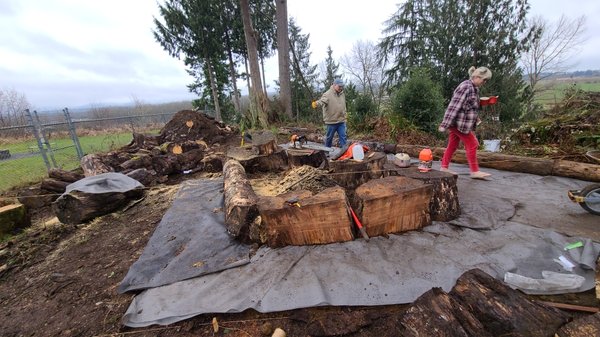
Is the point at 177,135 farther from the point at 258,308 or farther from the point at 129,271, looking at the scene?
the point at 258,308

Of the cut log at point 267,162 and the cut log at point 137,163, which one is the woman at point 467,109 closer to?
the cut log at point 267,162

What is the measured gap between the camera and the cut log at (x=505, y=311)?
1141 millimetres

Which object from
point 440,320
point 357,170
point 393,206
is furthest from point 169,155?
point 440,320

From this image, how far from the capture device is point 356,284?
1.78m

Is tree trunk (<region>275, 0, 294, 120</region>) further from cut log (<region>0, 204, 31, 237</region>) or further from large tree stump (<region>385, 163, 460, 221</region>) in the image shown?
large tree stump (<region>385, 163, 460, 221</region>)

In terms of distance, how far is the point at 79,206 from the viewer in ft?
10.4

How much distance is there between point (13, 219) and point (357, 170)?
14.2ft

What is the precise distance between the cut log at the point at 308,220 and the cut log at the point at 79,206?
2442mm

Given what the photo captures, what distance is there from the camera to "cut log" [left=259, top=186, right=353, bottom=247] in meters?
2.21

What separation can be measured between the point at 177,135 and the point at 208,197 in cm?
484

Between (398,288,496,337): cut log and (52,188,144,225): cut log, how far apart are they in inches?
147

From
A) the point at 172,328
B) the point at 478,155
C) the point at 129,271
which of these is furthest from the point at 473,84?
the point at 129,271

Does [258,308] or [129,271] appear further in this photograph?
[129,271]

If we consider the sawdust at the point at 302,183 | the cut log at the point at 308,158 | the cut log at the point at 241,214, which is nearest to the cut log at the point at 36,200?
the sawdust at the point at 302,183
